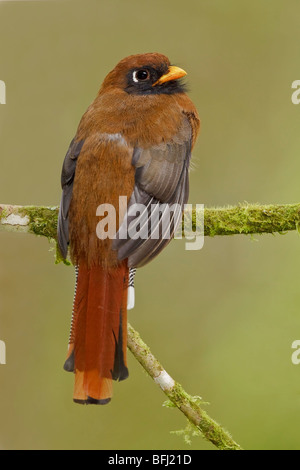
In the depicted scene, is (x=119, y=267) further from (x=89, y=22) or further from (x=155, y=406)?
(x=89, y=22)

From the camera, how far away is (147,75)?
3.43m

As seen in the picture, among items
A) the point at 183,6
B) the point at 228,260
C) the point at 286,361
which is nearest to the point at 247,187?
the point at 228,260

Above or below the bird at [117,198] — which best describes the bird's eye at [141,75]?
above

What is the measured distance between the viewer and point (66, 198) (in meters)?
3.07

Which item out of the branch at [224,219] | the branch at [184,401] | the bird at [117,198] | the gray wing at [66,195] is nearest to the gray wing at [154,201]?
the bird at [117,198]

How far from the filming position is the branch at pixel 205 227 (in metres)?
2.82

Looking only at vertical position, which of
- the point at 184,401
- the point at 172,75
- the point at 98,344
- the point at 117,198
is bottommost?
the point at 184,401

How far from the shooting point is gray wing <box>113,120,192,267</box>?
2861mm

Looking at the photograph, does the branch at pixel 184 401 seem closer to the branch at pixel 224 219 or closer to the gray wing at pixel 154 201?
the gray wing at pixel 154 201

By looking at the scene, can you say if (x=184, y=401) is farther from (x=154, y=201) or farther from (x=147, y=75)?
(x=147, y=75)

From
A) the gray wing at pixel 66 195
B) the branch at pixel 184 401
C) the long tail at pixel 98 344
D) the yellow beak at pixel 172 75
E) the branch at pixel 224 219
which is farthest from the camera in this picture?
the yellow beak at pixel 172 75

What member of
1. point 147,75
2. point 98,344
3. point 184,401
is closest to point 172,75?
point 147,75

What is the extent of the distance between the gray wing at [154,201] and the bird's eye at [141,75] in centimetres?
33

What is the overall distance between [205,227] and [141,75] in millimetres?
824
